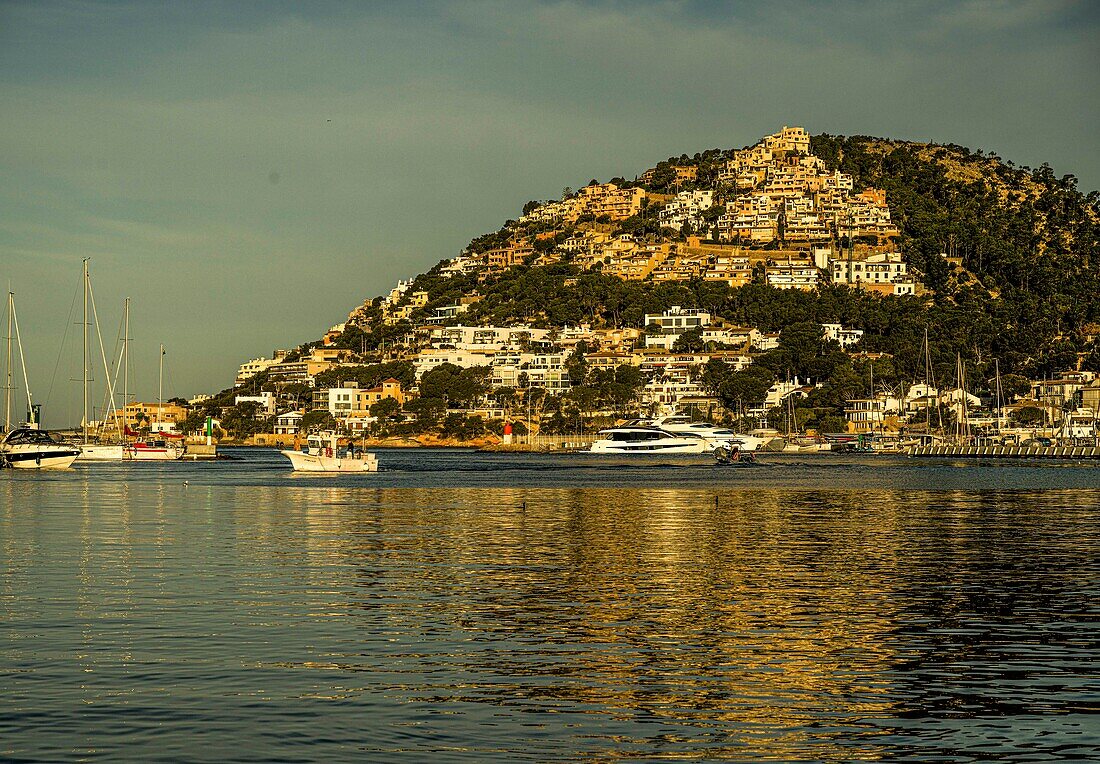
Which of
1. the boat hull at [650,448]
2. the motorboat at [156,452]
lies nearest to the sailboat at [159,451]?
the motorboat at [156,452]

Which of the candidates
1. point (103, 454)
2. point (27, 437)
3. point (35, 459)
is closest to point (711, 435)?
point (103, 454)

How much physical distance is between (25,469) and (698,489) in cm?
5337

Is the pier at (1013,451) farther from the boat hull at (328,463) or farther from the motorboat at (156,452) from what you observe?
the motorboat at (156,452)

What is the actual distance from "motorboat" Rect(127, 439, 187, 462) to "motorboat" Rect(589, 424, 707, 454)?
1993 inches

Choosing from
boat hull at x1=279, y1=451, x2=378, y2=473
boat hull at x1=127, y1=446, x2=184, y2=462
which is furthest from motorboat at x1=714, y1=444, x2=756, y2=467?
boat hull at x1=127, y1=446, x2=184, y2=462

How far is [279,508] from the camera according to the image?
59.1 meters

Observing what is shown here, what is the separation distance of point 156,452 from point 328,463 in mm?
46375

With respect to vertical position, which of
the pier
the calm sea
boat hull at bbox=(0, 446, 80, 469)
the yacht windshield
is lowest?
the calm sea

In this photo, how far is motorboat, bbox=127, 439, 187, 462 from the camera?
140 meters

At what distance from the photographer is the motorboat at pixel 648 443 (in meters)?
168

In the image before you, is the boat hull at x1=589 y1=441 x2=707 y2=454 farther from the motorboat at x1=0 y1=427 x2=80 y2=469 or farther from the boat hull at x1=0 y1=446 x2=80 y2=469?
the boat hull at x1=0 y1=446 x2=80 y2=469

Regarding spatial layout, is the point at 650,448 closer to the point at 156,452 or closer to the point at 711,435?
the point at 711,435

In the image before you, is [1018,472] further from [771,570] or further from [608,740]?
[608,740]

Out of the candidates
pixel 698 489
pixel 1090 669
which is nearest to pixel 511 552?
pixel 1090 669
